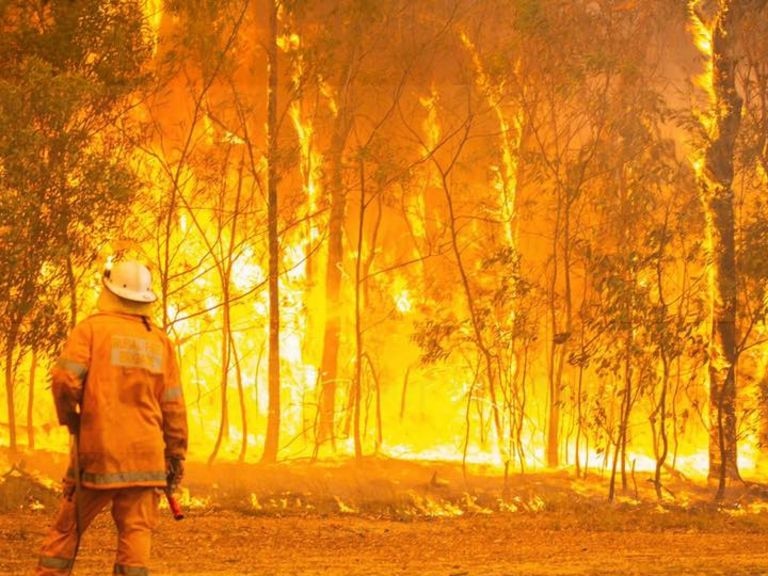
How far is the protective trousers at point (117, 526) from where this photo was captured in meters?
6.20

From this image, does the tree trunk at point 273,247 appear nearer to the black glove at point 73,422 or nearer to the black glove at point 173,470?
the black glove at point 173,470

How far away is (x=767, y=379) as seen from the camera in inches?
828

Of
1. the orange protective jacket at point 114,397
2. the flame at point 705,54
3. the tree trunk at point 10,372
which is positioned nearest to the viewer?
the orange protective jacket at point 114,397

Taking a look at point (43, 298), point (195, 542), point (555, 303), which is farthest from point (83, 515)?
point (555, 303)

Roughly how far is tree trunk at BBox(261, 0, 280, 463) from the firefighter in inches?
457

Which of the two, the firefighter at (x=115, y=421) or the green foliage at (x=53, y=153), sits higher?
the green foliage at (x=53, y=153)

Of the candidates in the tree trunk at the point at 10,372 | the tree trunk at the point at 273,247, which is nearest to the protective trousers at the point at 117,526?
the tree trunk at the point at 10,372

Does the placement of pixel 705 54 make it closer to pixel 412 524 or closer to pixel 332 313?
pixel 332 313

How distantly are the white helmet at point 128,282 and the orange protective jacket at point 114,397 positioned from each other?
117 mm

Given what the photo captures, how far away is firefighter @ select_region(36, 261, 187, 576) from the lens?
6203 mm

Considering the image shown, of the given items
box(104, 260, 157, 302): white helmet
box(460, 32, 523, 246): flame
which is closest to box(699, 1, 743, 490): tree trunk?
box(460, 32, 523, 246): flame

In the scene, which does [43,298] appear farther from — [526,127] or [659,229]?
[526,127]

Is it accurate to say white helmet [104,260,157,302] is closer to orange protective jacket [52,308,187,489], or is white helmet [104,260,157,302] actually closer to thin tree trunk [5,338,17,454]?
orange protective jacket [52,308,187,489]

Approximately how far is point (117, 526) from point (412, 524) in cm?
786
